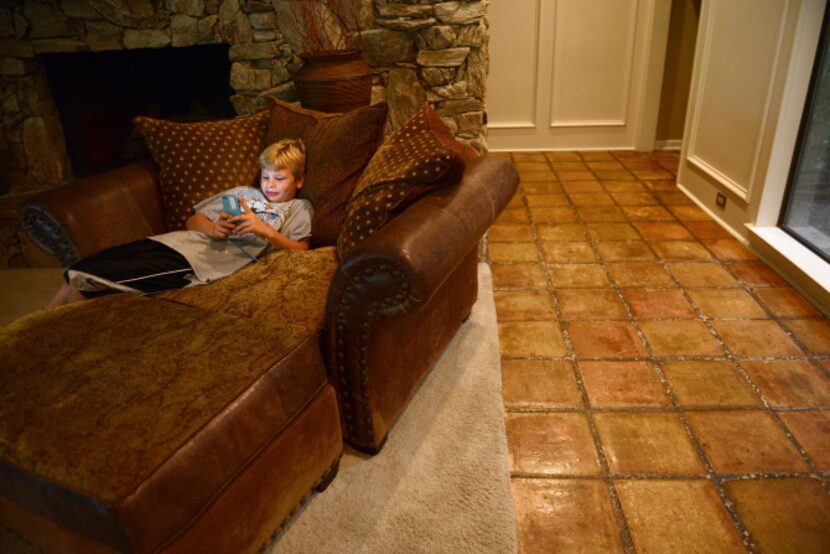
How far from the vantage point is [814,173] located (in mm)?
2713

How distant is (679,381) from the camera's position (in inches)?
76.7

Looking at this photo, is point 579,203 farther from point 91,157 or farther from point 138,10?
point 91,157

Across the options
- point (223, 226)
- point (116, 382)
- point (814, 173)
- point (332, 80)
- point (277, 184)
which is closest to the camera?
point (116, 382)

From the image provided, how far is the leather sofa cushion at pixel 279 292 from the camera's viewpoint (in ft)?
5.01

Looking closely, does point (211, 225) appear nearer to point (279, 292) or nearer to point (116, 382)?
point (279, 292)

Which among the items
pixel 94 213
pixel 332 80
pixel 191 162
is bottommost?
pixel 94 213

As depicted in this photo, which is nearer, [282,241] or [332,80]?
[282,241]

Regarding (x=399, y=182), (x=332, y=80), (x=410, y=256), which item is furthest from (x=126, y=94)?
(x=410, y=256)

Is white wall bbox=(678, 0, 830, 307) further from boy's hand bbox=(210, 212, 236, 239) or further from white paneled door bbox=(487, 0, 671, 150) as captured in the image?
boy's hand bbox=(210, 212, 236, 239)

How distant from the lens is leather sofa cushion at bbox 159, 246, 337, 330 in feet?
5.01

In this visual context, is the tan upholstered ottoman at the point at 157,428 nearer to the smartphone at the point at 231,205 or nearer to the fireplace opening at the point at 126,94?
the smartphone at the point at 231,205

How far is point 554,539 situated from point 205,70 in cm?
343

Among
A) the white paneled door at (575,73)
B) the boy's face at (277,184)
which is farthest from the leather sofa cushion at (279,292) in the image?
the white paneled door at (575,73)

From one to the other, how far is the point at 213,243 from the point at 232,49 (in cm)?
198
